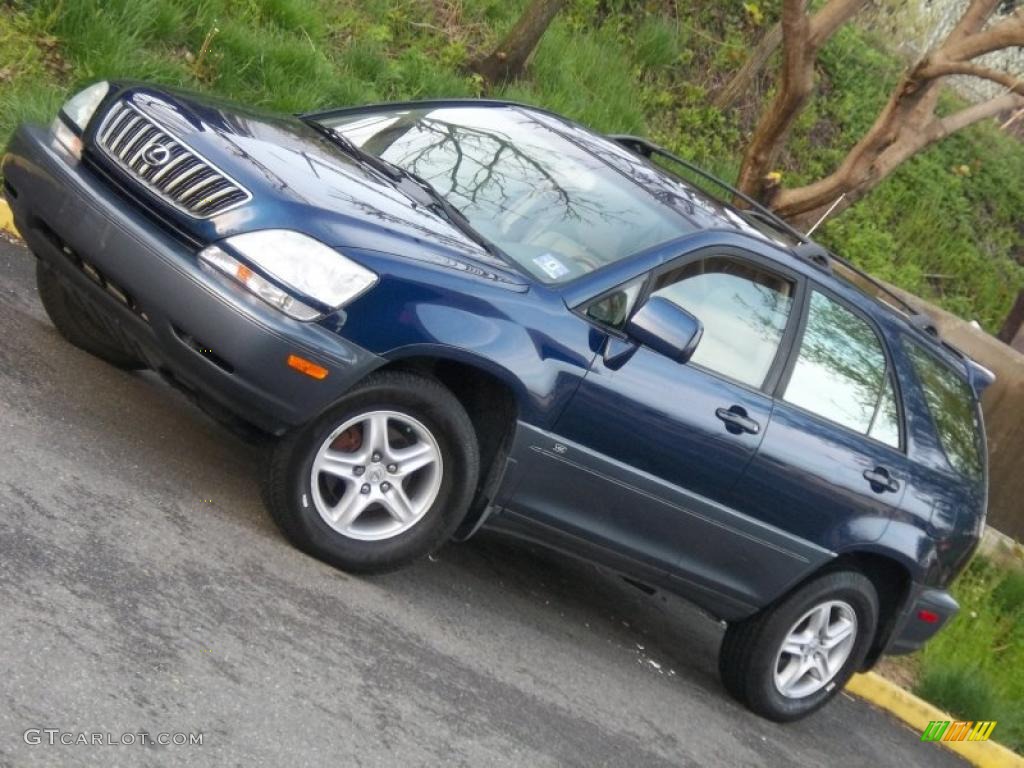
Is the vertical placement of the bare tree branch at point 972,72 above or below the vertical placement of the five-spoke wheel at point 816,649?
above

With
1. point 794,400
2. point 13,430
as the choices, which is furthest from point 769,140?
point 13,430

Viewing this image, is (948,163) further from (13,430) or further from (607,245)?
(13,430)

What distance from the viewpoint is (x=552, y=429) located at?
6.00 m

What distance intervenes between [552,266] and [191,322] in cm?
145

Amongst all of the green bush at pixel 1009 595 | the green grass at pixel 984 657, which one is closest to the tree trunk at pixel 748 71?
the green grass at pixel 984 657

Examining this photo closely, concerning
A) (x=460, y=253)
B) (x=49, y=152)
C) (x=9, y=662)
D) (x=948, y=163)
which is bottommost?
(x=9, y=662)

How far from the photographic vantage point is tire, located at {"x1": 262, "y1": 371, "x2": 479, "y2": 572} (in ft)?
18.5

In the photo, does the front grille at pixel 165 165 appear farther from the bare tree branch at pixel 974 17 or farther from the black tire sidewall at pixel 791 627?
the bare tree branch at pixel 974 17

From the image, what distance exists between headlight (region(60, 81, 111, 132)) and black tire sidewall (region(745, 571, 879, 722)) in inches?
135

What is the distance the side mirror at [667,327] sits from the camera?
19.6 feet

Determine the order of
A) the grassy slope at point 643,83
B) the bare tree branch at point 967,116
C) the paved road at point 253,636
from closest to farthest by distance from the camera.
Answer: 1. the paved road at point 253,636
2. the grassy slope at point 643,83
3. the bare tree branch at point 967,116

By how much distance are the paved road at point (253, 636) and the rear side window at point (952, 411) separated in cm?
139

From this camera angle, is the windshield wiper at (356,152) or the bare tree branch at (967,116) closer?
the windshield wiper at (356,152)

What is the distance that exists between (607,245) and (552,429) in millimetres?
820
